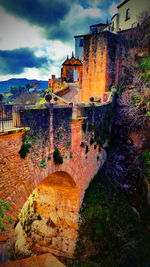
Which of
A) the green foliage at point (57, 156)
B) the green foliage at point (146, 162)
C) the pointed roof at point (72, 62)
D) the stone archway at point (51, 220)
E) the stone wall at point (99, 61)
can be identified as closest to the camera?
the green foliage at point (57, 156)

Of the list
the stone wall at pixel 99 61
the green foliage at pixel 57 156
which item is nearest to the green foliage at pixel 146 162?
the green foliage at pixel 57 156

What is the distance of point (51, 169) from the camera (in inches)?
281

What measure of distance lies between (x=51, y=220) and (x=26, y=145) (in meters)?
6.64

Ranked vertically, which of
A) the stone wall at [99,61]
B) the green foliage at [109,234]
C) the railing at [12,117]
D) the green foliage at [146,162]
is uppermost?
the stone wall at [99,61]

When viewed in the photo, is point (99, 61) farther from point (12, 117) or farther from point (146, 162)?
point (12, 117)

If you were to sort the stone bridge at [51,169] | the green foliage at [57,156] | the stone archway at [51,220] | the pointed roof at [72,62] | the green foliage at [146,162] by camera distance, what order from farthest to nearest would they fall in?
the pointed roof at [72,62]
the green foliage at [146,162]
the stone archway at [51,220]
the green foliage at [57,156]
the stone bridge at [51,169]

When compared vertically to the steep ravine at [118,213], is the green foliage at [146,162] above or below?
above

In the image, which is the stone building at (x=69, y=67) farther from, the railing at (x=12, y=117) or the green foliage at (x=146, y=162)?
the railing at (x=12, y=117)

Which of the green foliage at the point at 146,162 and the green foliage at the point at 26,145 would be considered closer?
the green foliage at the point at 26,145

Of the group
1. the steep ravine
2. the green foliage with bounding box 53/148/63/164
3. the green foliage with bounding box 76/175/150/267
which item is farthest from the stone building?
the green foliage with bounding box 53/148/63/164

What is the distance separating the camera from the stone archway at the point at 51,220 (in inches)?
386

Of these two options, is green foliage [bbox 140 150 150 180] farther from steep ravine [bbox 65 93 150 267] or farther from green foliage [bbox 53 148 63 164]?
green foliage [bbox 53 148 63 164]

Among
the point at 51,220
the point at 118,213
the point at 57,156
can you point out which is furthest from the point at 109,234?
the point at 57,156

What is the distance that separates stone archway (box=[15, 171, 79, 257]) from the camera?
9805 millimetres
